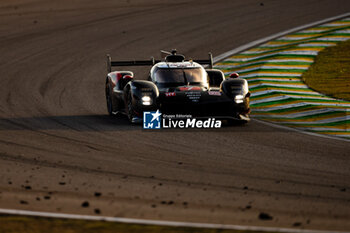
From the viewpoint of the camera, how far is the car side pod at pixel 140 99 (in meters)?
14.4

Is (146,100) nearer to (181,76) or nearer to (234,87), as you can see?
(181,76)

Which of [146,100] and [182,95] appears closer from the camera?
[182,95]

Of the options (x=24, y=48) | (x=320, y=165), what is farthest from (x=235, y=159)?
(x=24, y=48)

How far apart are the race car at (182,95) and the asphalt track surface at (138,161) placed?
1.32 feet

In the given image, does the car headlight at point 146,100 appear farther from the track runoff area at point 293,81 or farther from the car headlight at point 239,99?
the track runoff area at point 293,81

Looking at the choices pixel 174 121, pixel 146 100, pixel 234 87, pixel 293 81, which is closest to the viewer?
pixel 174 121

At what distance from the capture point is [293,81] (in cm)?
1939

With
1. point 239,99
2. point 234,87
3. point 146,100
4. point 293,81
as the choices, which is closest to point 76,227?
point 146,100

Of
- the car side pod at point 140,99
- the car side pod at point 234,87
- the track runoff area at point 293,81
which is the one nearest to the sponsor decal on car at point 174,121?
the car side pod at point 140,99

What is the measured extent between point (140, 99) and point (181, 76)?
4.54 ft

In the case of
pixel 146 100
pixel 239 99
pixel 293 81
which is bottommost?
pixel 293 81

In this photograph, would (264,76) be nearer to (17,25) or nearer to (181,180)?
(181,180)

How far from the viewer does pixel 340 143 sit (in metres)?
12.9

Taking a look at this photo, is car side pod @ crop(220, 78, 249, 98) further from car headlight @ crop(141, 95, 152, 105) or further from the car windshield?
car headlight @ crop(141, 95, 152, 105)
